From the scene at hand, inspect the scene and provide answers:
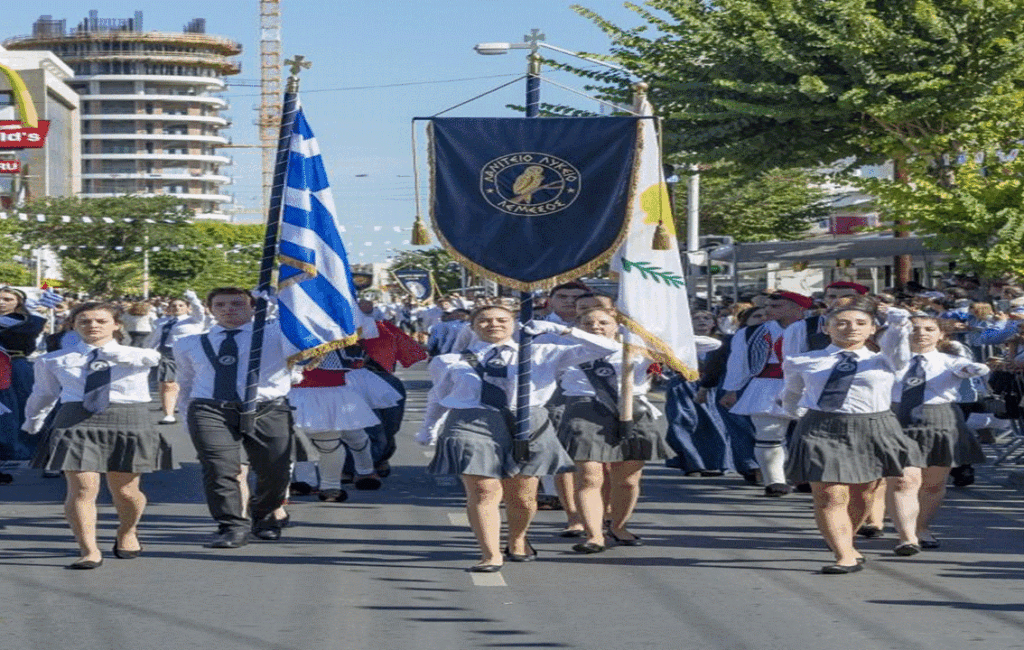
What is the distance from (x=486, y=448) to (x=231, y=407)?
6.10 ft

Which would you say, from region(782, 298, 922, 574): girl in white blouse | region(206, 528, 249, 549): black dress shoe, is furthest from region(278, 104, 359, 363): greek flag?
region(782, 298, 922, 574): girl in white blouse

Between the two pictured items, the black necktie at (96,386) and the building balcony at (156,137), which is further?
the building balcony at (156,137)

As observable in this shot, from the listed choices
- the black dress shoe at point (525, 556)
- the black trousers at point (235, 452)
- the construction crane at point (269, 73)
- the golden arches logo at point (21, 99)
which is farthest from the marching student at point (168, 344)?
the construction crane at point (269, 73)

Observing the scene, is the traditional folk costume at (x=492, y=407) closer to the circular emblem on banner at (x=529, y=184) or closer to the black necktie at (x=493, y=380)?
the black necktie at (x=493, y=380)

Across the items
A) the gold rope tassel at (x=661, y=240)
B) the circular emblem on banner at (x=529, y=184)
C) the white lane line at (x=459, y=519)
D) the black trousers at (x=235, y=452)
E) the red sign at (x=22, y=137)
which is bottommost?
the white lane line at (x=459, y=519)

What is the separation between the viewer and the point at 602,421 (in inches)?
426

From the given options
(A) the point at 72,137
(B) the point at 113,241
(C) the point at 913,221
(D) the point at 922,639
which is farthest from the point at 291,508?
(A) the point at 72,137

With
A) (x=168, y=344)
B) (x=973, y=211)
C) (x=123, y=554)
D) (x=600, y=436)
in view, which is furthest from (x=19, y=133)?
(x=600, y=436)

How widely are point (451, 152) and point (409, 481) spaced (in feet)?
16.4

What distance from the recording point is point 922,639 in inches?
308

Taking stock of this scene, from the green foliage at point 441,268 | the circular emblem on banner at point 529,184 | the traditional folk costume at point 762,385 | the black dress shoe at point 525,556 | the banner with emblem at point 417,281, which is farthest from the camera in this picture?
the green foliage at point 441,268

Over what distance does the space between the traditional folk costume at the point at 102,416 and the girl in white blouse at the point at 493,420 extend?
60.4 inches

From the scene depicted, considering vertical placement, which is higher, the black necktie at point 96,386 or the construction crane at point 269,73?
the construction crane at point 269,73

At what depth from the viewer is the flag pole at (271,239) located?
1083 cm
